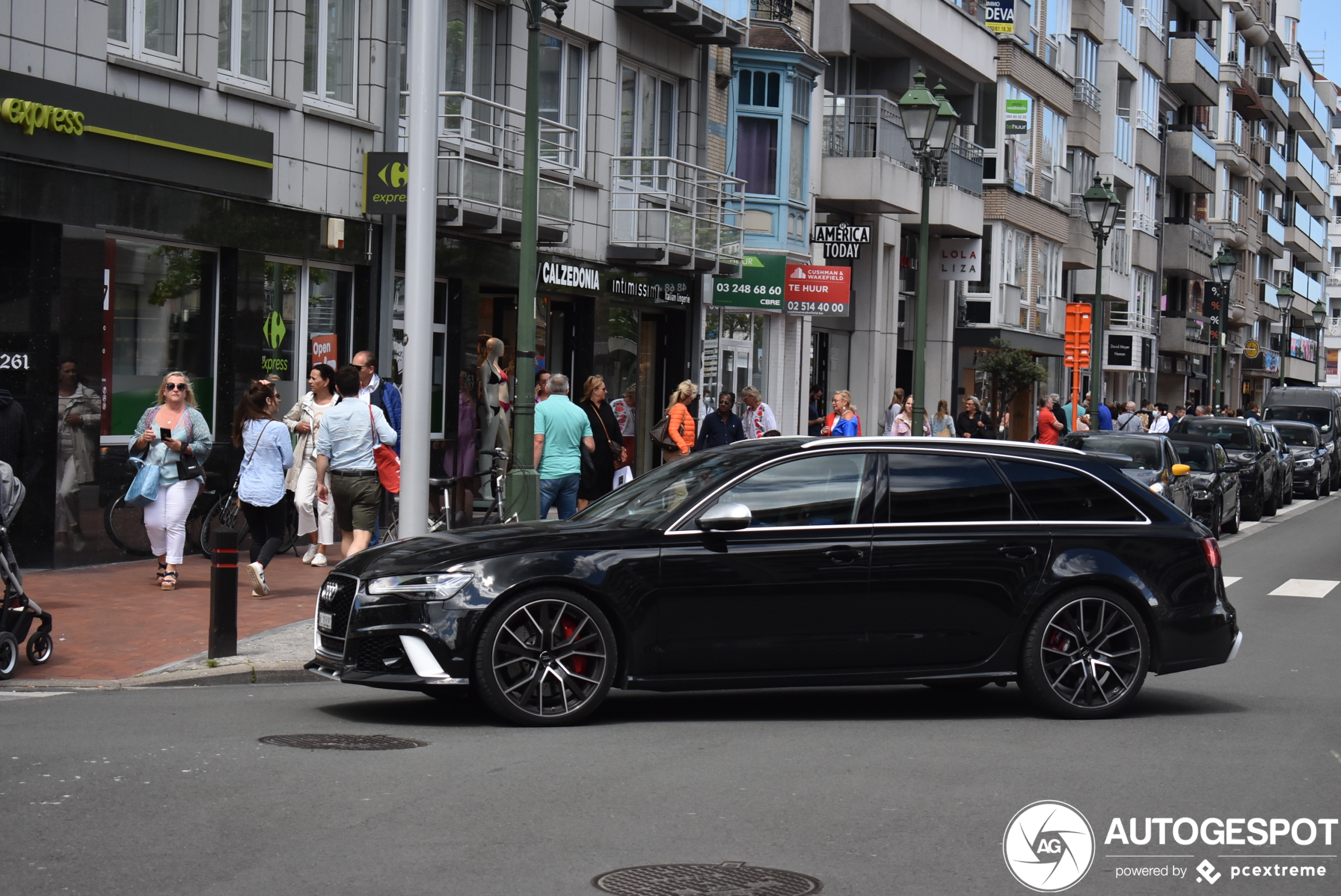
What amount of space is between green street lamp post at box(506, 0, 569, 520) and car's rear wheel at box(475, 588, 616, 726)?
5.30m

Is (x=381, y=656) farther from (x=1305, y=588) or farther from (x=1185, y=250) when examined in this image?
(x=1185, y=250)

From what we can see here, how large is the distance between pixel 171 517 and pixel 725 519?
7.00 metres

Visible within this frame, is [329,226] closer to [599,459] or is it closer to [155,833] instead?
[599,459]

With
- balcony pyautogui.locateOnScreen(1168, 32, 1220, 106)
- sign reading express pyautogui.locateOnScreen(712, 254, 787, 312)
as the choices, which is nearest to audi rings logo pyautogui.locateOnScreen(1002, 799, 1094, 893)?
sign reading express pyautogui.locateOnScreen(712, 254, 787, 312)

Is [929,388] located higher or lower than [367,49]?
lower

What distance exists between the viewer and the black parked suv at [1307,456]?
40.9 metres

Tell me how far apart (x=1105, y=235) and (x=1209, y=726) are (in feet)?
73.5

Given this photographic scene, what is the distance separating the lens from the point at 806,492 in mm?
9297

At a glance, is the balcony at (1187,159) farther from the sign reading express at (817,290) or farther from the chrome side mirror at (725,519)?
the chrome side mirror at (725,519)

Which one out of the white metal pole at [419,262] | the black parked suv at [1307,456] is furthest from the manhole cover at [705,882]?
the black parked suv at [1307,456]

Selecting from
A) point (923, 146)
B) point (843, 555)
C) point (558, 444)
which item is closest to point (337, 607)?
point (843, 555)

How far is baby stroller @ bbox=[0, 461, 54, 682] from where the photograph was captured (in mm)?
10117

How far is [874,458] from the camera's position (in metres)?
9.44

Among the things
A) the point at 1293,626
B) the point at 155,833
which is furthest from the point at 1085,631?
the point at 1293,626
